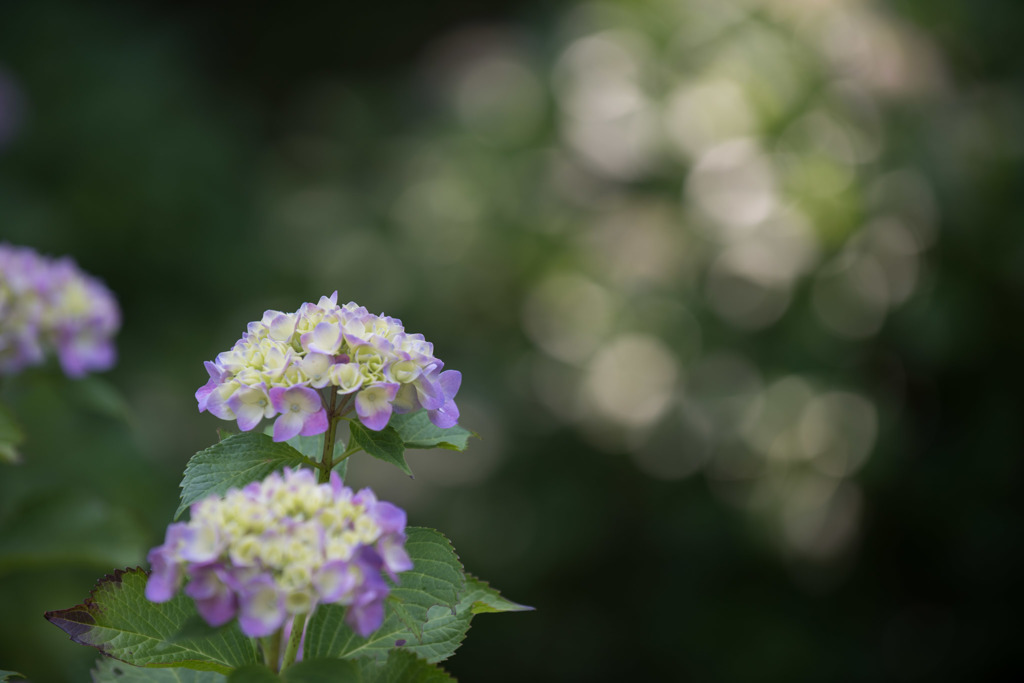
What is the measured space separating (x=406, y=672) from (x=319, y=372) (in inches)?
8.6

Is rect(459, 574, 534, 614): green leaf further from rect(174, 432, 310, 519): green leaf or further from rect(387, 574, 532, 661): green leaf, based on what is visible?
rect(174, 432, 310, 519): green leaf

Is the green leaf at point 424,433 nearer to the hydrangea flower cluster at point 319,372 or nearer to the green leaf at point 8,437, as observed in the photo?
the hydrangea flower cluster at point 319,372

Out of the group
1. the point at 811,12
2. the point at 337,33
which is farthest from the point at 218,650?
the point at 337,33

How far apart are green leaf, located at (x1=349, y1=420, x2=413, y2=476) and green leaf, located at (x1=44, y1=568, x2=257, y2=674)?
0.52ft

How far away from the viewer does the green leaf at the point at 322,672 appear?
1.91ft

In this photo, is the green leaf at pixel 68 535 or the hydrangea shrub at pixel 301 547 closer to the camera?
the hydrangea shrub at pixel 301 547

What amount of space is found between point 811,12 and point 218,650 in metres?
2.43

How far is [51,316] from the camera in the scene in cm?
121

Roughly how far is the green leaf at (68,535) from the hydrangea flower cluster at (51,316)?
0.60ft

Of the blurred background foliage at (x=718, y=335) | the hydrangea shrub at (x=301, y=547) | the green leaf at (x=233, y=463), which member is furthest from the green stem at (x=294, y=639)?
the blurred background foliage at (x=718, y=335)

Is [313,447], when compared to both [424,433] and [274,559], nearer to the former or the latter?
[424,433]

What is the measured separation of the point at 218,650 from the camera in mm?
678

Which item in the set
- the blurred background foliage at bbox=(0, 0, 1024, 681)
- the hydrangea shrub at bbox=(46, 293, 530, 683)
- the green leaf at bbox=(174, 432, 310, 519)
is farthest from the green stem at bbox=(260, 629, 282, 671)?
the blurred background foliage at bbox=(0, 0, 1024, 681)

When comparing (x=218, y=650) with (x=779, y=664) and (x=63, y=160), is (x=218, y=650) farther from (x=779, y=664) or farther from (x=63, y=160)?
(x=63, y=160)
